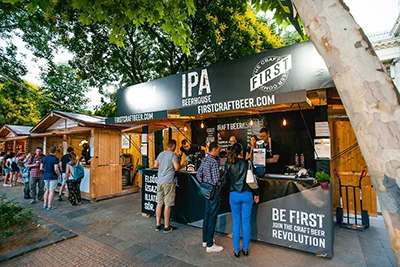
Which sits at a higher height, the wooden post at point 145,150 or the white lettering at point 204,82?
the white lettering at point 204,82

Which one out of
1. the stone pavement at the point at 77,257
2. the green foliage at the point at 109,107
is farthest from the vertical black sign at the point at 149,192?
the green foliage at the point at 109,107

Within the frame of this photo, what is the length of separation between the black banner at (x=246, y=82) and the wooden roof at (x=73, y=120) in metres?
3.01

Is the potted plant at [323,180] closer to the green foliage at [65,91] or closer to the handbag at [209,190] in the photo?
the handbag at [209,190]

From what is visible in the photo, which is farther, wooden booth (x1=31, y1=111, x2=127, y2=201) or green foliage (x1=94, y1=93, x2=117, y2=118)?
green foliage (x1=94, y1=93, x2=117, y2=118)

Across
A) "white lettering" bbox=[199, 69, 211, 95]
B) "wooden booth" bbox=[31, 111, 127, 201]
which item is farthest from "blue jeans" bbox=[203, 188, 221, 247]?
"wooden booth" bbox=[31, 111, 127, 201]

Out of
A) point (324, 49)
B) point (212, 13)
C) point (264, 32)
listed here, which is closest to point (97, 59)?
point (212, 13)

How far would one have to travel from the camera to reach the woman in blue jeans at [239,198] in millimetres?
3473

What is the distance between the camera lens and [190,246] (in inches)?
155

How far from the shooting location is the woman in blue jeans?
11.4 feet

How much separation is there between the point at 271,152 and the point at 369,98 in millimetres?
4569

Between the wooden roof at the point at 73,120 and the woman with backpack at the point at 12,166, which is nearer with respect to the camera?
the wooden roof at the point at 73,120

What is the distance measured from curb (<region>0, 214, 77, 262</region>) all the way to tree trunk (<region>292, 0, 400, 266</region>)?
5282 mm

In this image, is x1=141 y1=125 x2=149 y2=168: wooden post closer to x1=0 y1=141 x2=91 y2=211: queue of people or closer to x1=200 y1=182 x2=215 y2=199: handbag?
x1=0 y1=141 x2=91 y2=211: queue of people

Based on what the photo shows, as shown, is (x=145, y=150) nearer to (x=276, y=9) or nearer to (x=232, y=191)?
(x=232, y=191)
